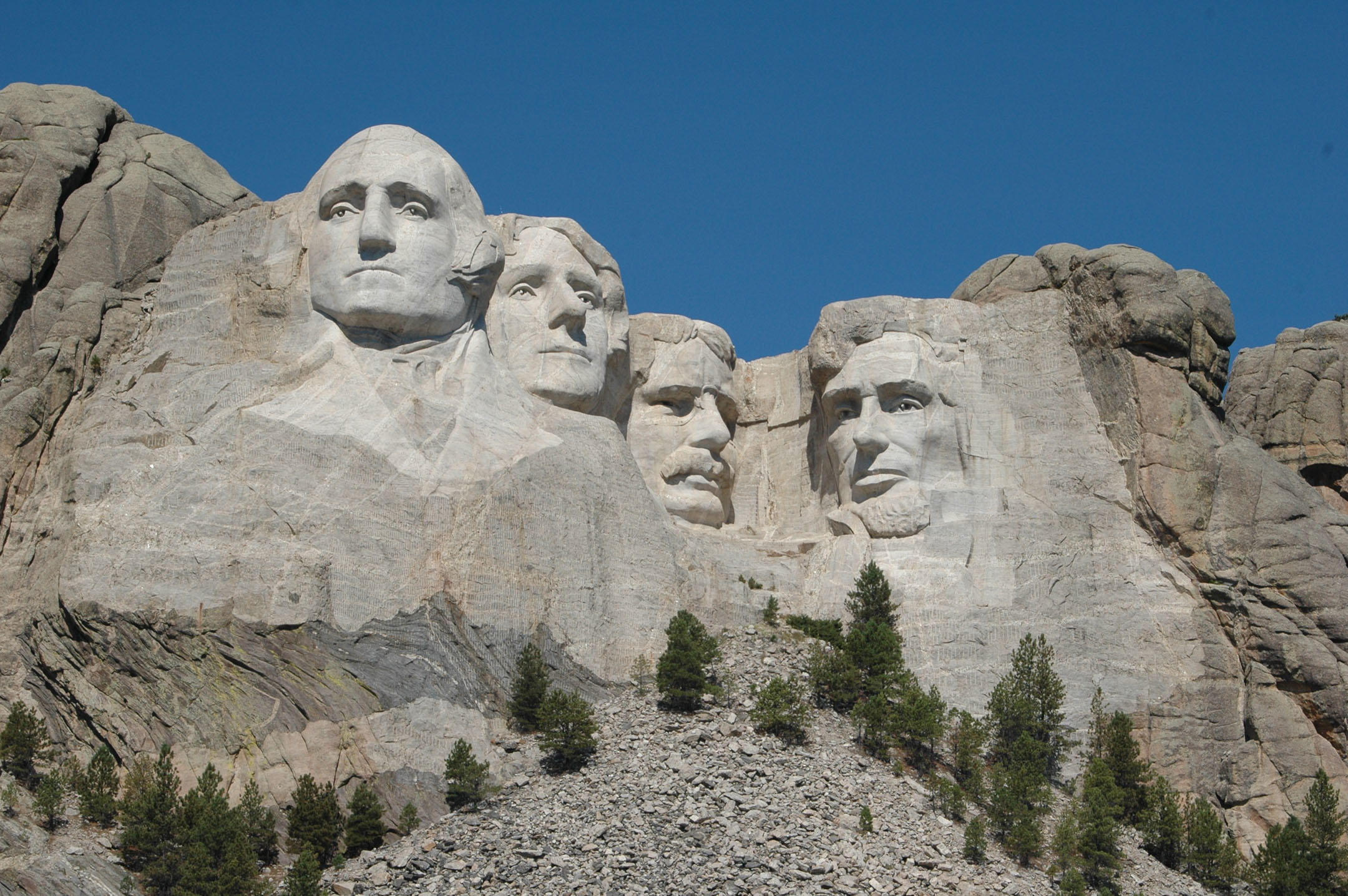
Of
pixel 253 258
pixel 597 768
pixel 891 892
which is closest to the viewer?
pixel 891 892

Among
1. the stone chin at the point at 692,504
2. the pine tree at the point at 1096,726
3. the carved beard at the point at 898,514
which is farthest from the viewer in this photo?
the stone chin at the point at 692,504

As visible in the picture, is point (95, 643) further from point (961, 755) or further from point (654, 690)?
point (961, 755)

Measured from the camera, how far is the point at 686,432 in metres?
32.1

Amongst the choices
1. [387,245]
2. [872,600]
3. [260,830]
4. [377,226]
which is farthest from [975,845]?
[377,226]

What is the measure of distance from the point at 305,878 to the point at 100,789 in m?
2.94

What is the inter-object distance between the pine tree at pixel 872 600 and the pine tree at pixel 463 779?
6.33 metres

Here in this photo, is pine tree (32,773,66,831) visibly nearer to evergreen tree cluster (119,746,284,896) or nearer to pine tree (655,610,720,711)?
evergreen tree cluster (119,746,284,896)

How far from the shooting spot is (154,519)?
26.4m

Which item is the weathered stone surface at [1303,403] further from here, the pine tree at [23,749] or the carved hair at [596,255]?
the pine tree at [23,749]

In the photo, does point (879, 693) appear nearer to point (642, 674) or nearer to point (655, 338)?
point (642, 674)

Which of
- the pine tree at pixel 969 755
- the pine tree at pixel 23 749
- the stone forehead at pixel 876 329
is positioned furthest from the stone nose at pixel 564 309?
the pine tree at pixel 23 749

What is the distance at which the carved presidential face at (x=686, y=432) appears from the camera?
31.8 meters

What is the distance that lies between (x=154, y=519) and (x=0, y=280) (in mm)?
4700

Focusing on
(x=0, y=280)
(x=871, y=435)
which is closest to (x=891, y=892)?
(x=871, y=435)
